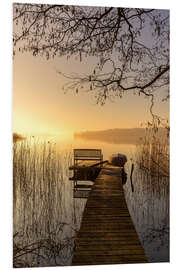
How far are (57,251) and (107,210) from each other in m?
0.70

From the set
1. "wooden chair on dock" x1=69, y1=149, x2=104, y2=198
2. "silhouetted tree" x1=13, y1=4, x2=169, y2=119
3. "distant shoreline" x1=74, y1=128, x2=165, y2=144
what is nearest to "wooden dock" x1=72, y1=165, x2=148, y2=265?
"wooden chair on dock" x1=69, y1=149, x2=104, y2=198

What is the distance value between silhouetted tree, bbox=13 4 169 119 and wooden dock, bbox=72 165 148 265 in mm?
1104

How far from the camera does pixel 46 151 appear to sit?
11.8ft

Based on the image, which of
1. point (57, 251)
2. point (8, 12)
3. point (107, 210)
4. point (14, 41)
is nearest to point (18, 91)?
point (14, 41)

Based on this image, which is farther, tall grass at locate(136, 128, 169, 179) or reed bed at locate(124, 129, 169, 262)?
tall grass at locate(136, 128, 169, 179)

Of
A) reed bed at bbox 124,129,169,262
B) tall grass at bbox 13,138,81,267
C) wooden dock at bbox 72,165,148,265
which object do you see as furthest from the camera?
reed bed at bbox 124,129,169,262

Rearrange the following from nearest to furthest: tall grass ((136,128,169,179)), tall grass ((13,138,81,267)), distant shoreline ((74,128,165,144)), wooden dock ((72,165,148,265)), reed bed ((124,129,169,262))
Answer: wooden dock ((72,165,148,265)), tall grass ((13,138,81,267)), reed bed ((124,129,169,262)), distant shoreline ((74,128,165,144)), tall grass ((136,128,169,179))

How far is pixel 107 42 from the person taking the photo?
3.29 meters

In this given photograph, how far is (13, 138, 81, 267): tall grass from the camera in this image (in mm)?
2995

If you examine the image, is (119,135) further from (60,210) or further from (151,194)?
(60,210)

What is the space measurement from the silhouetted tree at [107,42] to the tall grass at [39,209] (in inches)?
36.2

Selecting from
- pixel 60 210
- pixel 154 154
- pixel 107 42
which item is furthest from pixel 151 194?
Answer: pixel 107 42

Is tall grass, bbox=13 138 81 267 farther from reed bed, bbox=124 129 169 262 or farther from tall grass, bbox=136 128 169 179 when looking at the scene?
tall grass, bbox=136 128 169 179
